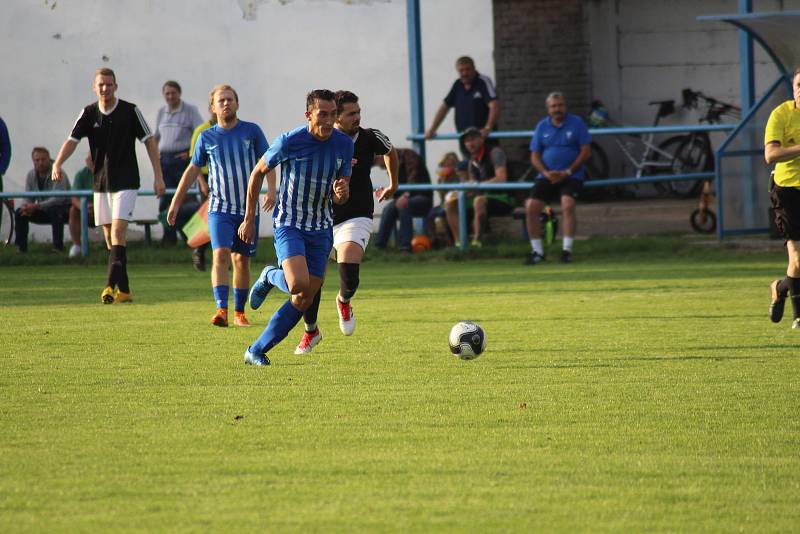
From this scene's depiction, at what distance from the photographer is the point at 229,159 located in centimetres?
1162

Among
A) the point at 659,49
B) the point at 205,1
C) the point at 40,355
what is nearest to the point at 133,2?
the point at 205,1

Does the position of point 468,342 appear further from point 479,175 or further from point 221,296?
point 479,175

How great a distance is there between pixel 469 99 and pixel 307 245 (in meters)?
10.8

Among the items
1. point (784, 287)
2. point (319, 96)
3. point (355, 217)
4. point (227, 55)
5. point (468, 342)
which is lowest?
point (468, 342)

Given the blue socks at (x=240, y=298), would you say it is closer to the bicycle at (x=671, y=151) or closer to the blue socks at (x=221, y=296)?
the blue socks at (x=221, y=296)

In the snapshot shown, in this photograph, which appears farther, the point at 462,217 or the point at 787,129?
the point at 462,217

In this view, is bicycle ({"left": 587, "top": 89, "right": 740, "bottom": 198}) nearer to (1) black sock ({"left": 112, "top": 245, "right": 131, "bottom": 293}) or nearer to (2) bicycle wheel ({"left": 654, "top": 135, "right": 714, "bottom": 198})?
(2) bicycle wheel ({"left": 654, "top": 135, "right": 714, "bottom": 198})

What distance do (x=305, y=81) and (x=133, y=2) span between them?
2915 millimetres

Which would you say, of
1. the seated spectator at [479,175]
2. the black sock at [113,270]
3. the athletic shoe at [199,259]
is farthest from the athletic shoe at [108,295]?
the seated spectator at [479,175]

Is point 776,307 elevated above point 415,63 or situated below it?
below

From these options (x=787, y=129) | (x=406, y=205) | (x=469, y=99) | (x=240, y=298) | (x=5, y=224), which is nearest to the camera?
(x=787, y=129)

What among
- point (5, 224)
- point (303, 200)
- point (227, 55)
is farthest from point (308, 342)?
point (5, 224)

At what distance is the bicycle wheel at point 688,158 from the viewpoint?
22609 millimetres

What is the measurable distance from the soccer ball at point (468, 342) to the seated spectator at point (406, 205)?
32.0 ft
